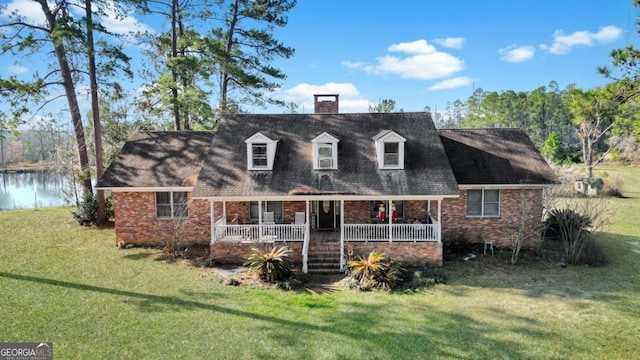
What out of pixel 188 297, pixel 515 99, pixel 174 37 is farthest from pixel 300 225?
pixel 515 99

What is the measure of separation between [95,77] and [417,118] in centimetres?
1697

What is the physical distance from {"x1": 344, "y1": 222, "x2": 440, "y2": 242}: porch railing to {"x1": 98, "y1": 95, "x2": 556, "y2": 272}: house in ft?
0.13

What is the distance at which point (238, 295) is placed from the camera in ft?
35.5

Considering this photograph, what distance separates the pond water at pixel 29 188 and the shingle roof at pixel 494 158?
38694 millimetres

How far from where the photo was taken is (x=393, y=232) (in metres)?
13.9

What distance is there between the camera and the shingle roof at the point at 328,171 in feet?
45.2

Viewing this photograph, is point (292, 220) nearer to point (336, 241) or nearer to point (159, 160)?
point (336, 241)

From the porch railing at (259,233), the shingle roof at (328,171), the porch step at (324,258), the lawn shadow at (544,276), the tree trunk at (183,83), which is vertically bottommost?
the lawn shadow at (544,276)

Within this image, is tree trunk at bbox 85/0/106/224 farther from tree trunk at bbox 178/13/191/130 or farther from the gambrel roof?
tree trunk at bbox 178/13/191/130

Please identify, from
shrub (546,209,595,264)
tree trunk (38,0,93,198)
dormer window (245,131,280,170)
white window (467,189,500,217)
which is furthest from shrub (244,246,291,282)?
tree trunk (38,0,93,198)

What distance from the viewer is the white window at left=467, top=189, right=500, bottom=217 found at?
49.6 ft

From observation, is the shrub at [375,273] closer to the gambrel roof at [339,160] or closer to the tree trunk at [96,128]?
the gambrel roof at [339,160]

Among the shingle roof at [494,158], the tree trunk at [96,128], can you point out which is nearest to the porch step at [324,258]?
the shingle roof at [494,158]

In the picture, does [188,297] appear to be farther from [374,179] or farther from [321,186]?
[374,179]
